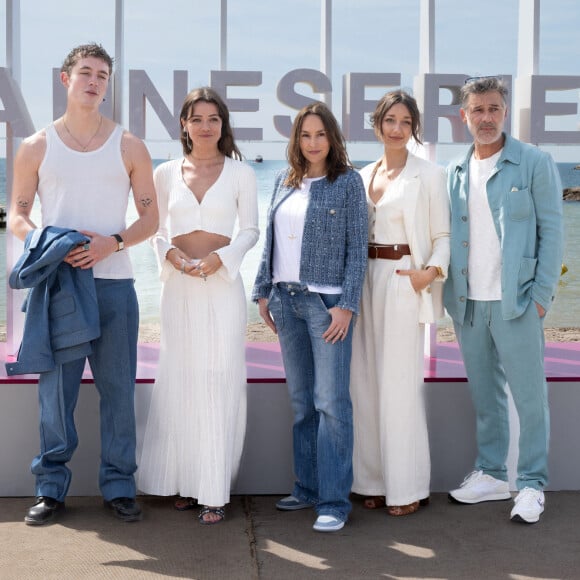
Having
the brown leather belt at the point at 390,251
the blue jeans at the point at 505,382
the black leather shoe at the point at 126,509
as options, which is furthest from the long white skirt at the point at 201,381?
the blue jeans at the point at 505,382

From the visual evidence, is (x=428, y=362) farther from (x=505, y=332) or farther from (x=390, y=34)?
(x=390, y=34)

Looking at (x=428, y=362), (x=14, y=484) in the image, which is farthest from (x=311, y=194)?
(x=14, y=484)

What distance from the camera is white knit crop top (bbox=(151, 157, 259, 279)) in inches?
133

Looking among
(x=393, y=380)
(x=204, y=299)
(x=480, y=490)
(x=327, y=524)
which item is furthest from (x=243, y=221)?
(x=480, y=490)

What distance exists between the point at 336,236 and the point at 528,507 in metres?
1.21

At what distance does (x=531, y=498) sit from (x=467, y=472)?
455 millimetres

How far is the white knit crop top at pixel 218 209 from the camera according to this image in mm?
3373

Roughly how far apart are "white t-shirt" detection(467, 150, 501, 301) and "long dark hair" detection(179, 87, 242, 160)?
89 centimetres

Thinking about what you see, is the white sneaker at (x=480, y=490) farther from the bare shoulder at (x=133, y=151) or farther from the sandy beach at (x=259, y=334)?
the sandy beach at (x=259, y=334)

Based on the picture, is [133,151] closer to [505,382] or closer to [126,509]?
[126,509]

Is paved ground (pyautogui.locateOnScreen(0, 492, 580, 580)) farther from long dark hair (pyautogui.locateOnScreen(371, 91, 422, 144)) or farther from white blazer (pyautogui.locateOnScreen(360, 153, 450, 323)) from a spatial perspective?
long dark hair (pyautogui.locateOnScreen(371, 91, 422, 144))

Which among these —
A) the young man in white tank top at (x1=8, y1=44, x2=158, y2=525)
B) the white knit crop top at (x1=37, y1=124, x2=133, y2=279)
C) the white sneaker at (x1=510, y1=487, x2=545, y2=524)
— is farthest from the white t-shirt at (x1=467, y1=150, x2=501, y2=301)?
the white knit crop top at (x1=37, y1=124, x2=133, y2=279)

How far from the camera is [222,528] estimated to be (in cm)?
338

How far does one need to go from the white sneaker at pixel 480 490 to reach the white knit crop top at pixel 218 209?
125cm
